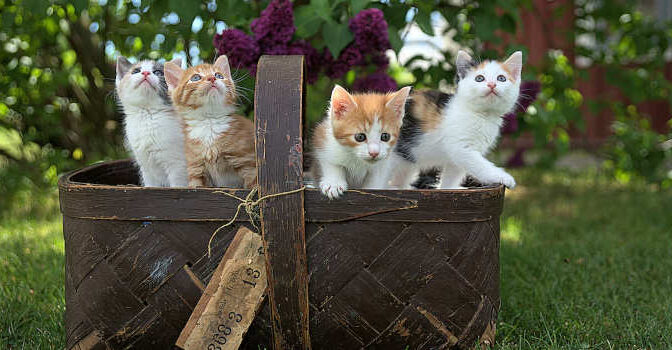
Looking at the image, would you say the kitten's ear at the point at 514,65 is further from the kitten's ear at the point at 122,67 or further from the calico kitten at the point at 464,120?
the kitten's ear at the point at 122,67

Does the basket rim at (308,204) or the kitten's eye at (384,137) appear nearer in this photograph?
the basket rim at (308,204)

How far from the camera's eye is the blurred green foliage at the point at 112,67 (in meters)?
2.21

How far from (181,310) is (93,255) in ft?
0.73

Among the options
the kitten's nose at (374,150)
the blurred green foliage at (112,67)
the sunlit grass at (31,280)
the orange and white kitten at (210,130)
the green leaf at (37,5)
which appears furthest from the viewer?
the blurred green foliage at (112,67)

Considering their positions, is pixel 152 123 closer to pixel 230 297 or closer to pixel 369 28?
pixel 230 297

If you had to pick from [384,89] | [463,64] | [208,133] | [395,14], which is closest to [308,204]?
[208,133]

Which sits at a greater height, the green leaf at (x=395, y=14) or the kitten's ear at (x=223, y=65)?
the green leaf at (x=395, y=14)

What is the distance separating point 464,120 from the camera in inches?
56.4

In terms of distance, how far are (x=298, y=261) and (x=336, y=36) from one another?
79 centimetres

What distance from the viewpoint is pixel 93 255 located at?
1239 mm

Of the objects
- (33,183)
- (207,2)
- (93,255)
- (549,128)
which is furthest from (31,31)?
(549,128)

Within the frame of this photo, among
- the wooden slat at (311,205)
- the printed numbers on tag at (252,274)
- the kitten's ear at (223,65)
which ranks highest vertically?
the kitten's ear at (223,65)

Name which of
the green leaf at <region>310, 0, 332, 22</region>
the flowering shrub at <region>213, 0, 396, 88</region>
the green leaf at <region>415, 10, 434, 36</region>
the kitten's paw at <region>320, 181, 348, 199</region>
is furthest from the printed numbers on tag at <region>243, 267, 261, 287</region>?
the green leaf at <region>415, 10, 434, 36</region>

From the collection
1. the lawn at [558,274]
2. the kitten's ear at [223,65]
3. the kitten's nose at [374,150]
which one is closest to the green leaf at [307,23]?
the kitten's ear at [223,65]
